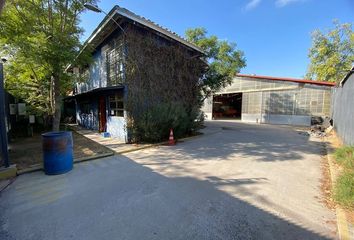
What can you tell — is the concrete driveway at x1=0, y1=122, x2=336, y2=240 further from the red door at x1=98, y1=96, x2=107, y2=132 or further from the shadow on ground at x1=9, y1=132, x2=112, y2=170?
the red door at x1=98, y1=96, x2=107, y2=132

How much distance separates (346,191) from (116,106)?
30.9ft

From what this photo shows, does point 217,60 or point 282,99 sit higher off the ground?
point 217,60

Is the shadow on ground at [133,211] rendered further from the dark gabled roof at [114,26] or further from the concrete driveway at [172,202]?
the dark gabled roof at [114,26]

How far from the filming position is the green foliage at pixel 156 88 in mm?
8617

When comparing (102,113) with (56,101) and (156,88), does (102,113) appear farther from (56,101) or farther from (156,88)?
(156,88)

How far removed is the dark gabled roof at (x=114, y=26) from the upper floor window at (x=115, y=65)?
0.89 metres

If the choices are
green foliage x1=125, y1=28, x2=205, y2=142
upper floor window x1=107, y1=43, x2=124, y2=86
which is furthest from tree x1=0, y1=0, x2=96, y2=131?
green foliage x1=125, y1=28, x2=205, y2=142

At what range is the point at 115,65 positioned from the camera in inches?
376

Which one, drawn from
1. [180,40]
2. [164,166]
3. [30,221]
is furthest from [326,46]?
[30,221]

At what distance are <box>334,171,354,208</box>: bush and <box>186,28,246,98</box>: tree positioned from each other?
1134 centimetres

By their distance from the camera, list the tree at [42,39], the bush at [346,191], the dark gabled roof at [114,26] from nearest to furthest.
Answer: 1. the bush at [346,191]
2. the tree at [42,39]
3. the dark gabled roof at [114,26]

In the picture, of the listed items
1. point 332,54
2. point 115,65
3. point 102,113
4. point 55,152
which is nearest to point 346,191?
point 55,152

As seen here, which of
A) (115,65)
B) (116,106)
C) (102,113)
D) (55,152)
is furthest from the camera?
(102,113)

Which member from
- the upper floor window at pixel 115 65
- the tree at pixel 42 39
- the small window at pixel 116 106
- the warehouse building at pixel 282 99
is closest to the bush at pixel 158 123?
the small window at pixel 116 106
